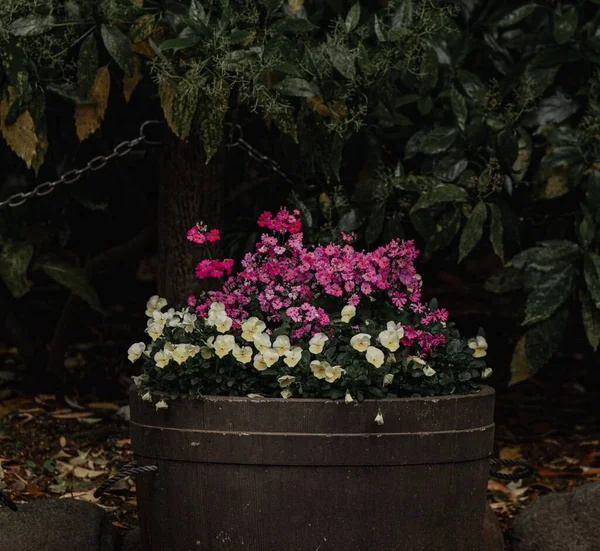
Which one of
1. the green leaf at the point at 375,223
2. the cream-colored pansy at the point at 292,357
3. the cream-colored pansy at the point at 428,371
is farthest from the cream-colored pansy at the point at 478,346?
the green leaf at the point at 375,223

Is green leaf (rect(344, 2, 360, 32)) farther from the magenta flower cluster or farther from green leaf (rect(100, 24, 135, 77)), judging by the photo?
the magenta flower cluster

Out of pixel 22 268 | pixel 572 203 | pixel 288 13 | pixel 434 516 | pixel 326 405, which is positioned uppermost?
pixel 288 13

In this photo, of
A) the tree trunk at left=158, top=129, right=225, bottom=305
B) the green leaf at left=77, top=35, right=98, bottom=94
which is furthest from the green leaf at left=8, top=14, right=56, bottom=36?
the tree trunk at left=158, top=129, right=225, bottom=305

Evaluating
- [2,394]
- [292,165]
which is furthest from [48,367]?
[292,165]

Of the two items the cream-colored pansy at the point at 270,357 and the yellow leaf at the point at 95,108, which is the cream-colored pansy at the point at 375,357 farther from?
the yellow leaf at the point at 95,108

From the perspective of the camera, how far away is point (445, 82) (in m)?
3.44

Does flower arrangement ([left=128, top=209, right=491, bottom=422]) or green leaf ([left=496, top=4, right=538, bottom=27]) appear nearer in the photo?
flower arrangement ([left=128, top=209, right=491, bottom=422])

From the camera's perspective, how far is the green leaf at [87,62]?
2.93 meters

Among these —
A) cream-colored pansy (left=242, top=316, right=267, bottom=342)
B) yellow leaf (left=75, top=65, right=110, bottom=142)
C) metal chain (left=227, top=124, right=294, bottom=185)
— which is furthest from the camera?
metal chain (left=227, top=124, right=294, bottom=185)

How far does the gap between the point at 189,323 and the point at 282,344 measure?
0.84ft

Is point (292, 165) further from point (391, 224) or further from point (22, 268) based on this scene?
point (22, 268)

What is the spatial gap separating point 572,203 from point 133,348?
2168 mm

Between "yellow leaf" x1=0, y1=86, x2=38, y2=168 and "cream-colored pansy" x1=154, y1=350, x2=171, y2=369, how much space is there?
0.92 metres

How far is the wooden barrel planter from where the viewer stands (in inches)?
87.8
